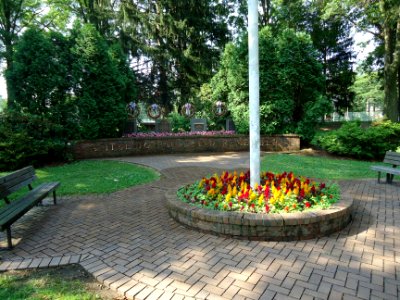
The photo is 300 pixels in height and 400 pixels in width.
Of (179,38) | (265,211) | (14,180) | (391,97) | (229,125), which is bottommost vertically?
(265,211)

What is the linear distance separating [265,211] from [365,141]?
8.86 metres

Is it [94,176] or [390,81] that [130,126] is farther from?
[390,81]

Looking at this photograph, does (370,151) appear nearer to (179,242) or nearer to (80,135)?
(179,242)

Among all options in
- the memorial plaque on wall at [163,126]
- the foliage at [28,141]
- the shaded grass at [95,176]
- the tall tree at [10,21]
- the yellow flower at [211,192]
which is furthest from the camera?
the tall tree at [10,21]

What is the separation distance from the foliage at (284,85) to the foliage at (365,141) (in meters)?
2.15

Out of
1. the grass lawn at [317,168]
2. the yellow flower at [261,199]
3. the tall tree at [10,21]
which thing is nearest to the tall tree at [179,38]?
the tall tree at [10,21]

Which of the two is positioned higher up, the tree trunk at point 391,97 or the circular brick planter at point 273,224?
the tree trunk at point 391,97

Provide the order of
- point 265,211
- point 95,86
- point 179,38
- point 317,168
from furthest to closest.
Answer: point 179,38, point 95,86, point 317,168, point 265,211

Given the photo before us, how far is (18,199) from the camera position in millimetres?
4270

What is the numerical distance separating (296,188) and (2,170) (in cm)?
895

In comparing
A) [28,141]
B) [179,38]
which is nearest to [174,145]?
[28,141]

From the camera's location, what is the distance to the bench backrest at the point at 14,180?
13.5 ft

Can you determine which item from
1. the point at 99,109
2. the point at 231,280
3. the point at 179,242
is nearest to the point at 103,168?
the point at 99,109

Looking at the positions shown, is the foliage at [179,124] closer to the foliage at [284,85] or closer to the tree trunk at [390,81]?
the foliage at [284,85]
